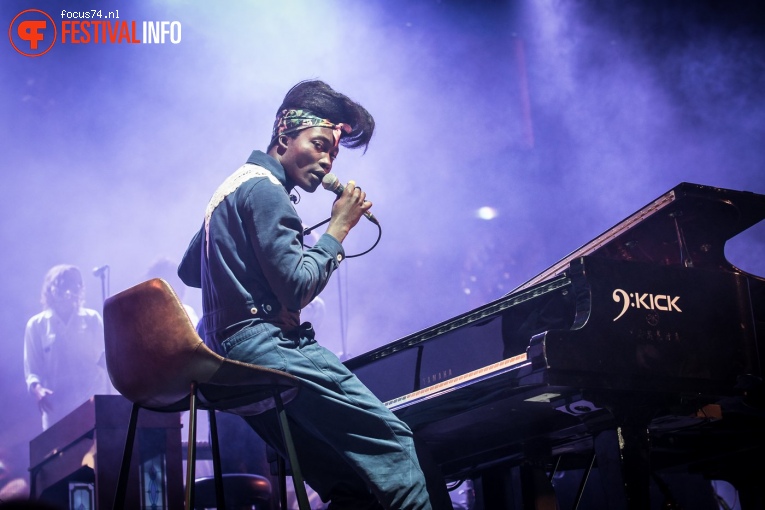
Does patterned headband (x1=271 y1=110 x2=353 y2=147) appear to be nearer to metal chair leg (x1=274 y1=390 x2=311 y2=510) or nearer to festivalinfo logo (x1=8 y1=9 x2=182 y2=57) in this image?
metal chair leg (x1=274 y1=390 x2=311 y2=510)

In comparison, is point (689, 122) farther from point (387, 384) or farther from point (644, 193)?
point (387, 384)

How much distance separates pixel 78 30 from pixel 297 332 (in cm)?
595

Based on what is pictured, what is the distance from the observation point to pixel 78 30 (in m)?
7.58

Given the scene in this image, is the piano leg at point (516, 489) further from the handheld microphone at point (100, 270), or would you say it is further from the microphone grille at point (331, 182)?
the handheld microphone at point (100, 270)

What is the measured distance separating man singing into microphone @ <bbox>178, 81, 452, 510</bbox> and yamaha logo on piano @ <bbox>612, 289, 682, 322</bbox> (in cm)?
80

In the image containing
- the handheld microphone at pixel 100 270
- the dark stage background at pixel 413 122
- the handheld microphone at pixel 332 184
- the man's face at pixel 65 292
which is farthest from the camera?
the handheld microphone at pixel 100 270

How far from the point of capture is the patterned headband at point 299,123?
2893mm

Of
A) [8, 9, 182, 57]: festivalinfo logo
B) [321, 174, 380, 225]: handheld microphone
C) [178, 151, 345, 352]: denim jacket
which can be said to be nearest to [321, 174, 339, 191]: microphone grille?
[321, 174, 380, 225]: handheld microphone

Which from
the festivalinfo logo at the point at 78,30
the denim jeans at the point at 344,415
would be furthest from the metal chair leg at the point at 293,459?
the festivalinfo logo at the point at 78,30

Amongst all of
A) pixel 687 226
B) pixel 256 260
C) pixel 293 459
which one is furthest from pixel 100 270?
pixel 293 459

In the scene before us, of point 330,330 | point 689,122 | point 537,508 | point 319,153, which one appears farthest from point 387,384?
point 330,330

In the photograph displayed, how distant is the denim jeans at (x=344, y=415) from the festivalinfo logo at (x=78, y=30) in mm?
5566

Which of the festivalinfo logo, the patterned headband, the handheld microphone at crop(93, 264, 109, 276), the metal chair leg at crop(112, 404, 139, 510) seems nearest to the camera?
the metal chair leg at crop(112, 404, 139, 510)

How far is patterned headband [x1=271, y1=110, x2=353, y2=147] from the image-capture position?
289cm
